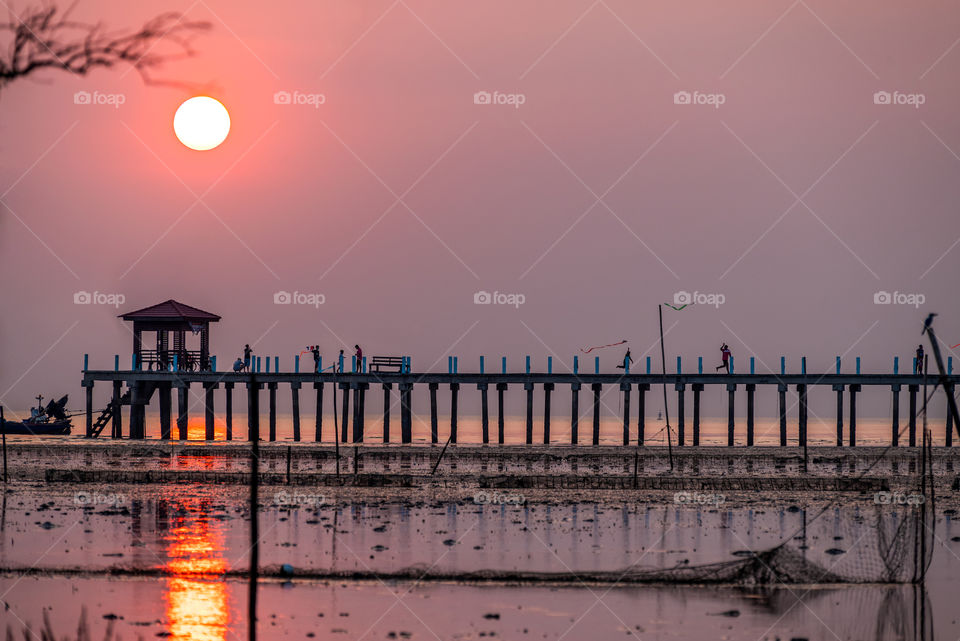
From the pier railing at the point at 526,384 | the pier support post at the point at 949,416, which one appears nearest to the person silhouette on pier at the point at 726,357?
the pier railing at the point at 526,384

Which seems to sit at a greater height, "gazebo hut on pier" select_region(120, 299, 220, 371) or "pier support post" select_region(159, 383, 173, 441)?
"gazebo hut on pier" select_region(120, 299, 220, 371)

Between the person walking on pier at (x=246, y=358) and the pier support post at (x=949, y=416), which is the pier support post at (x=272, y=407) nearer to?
the person walking on pier at (x=246, y=358)

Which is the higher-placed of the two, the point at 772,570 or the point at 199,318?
the point at 199,318

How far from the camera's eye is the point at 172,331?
69.9 m

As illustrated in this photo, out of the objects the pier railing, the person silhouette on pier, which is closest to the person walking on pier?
the pier railing

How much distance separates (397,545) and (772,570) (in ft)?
27.0

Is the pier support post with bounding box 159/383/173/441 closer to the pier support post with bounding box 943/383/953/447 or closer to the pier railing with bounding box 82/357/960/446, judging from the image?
the pier railing with bounding box 82/357/960/446

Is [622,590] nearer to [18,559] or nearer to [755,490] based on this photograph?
[18,559]

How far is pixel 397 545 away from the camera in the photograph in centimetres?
2666

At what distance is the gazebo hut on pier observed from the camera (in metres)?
68.4

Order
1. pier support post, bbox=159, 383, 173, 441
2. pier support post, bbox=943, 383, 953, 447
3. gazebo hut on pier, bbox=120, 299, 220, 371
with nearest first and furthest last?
pier support post, bbox=943, 383, 953, 447
gazebo hut on pier, bbox=120, 299, 220, 371
pier support post, bbox=159, 383, 173, 441

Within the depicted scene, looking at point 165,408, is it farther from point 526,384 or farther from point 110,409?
point 526,384

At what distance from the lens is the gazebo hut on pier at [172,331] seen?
2692 inches

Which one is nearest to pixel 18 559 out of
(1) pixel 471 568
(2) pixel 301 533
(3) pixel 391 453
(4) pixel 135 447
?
(2) pixel 301 533
